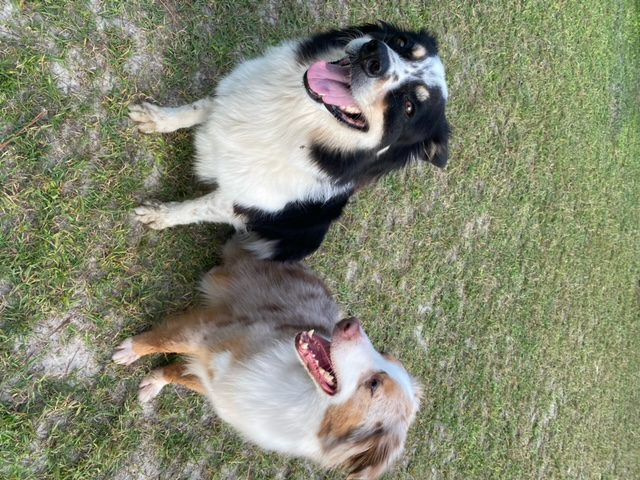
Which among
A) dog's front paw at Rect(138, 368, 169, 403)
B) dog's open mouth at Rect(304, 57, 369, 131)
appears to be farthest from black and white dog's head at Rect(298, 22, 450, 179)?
dog's front paw at Rect(138, 368, 169, 403)

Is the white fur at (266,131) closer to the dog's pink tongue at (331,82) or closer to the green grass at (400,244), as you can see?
the dog's pink tongue at (331,82)

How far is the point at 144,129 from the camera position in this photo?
3.16 m

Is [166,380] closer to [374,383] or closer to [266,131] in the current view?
[374,383]

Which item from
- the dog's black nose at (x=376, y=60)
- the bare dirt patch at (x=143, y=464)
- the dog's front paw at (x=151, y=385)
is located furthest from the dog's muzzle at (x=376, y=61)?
the bare dirt patch at (x=143, y=464)

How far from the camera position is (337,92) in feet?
8.59

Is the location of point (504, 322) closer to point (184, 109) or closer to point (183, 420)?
point (183, 420)

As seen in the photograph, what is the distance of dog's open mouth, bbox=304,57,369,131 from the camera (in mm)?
2602

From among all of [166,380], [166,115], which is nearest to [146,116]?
[166,115]

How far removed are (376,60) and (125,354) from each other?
6.99ft

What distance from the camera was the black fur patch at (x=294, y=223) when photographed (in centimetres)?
301

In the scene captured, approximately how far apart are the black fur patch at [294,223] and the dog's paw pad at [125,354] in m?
0.97

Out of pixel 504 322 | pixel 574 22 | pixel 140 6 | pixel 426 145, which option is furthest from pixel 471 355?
pixel 574 22

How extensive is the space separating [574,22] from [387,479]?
21.9ft

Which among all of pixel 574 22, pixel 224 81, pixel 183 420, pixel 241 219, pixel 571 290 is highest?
pixel 224 81
